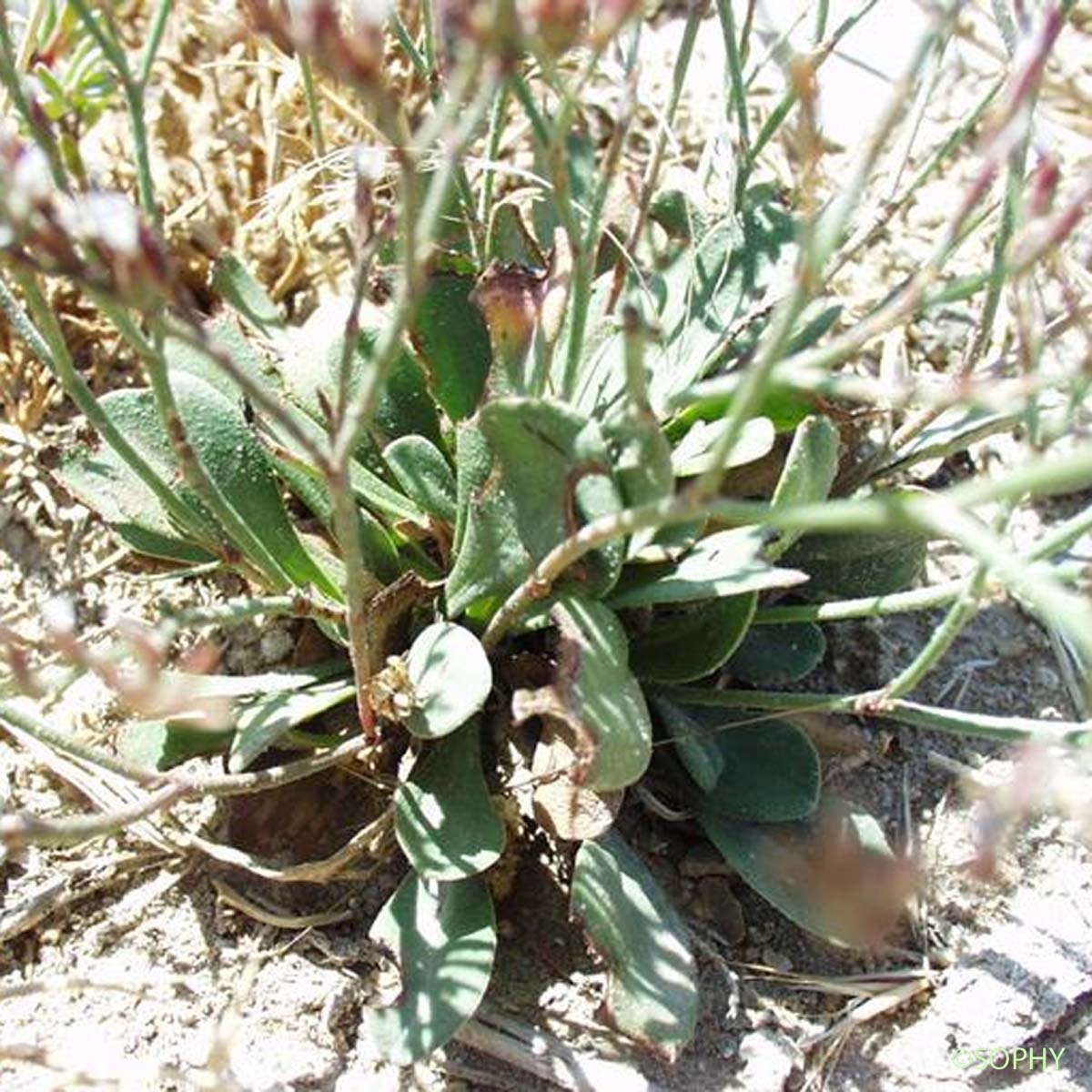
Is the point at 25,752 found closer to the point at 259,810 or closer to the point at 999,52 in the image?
the point at 259,810

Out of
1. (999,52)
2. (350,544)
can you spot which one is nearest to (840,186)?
(999,52)

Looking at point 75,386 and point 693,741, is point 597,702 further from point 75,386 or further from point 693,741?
point 75,386

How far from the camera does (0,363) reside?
7.23 ft

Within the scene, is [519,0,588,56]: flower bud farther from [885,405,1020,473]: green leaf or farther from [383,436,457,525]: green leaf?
[885,405,1020,473]: green leaf

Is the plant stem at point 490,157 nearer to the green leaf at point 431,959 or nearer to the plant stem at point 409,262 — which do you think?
the plant stem at point 409,262

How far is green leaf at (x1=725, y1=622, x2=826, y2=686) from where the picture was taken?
188 centimetres

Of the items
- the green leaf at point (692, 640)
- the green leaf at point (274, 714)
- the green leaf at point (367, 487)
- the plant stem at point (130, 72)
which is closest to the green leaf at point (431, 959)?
the green leaf at point (274, 714)

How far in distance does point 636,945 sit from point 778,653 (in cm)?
41

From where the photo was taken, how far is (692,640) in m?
1.80

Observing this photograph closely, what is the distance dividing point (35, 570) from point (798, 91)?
4.28 feet

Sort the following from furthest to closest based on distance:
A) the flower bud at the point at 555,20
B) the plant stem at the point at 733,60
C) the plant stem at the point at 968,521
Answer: the plant stem at the point at 733,60
the flower bud at the point at 555,20
the plant stem at the point at 968,521

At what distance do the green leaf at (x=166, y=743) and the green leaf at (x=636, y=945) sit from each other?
44cm

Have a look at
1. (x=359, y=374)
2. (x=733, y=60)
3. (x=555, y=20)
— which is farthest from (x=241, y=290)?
(x=555, y=20)

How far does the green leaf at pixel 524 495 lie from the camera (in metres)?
1.52
